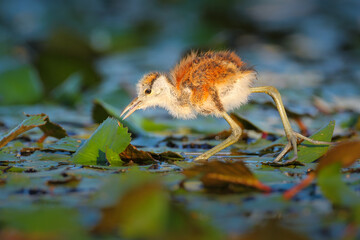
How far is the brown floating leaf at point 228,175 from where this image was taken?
2.53m

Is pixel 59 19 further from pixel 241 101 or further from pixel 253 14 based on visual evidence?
pixel 241 101

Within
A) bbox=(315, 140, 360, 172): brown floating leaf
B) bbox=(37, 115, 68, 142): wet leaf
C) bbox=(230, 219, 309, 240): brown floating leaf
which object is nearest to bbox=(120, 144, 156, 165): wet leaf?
bbox=(37, 115, 68, 142): wet leaf

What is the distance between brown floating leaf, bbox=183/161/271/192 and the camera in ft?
8.29

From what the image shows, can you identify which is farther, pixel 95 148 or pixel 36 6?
pixel 36 6

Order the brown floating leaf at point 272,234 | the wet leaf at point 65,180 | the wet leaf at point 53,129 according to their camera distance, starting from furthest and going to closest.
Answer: the wet leaf at point 53,129 → the wet leaf at point 65,180 → the brown floating leaf at point 272,234

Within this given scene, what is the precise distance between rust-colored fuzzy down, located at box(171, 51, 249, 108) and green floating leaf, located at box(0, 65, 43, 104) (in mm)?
3275

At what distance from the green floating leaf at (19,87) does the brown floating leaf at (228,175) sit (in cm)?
432

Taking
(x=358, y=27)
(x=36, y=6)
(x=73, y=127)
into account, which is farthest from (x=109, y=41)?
(x=73, y=127)

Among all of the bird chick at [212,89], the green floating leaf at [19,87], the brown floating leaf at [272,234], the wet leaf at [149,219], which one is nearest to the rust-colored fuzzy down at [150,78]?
the bird chick at [212,89]

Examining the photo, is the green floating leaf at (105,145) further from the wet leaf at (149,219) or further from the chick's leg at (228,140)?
the wet leaf at (149,219)

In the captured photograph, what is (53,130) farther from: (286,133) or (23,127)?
(286,133)

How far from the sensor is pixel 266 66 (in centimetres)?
977

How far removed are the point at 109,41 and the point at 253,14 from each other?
3.99 metres

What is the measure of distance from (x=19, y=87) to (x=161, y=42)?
6.04 metres
